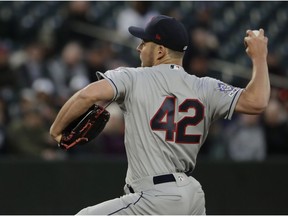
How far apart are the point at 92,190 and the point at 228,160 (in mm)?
1574

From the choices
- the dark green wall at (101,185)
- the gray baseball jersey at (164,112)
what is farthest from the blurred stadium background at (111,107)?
the gray baseball jersey at (164,112)

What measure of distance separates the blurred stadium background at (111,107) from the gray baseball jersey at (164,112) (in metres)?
3.94

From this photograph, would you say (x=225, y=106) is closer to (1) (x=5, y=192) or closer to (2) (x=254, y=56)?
(2) (x=254, y=56)

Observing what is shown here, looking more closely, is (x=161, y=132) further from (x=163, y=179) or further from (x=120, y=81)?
(x=120, y=81)

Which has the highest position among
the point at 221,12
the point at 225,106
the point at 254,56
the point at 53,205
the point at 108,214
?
the point at 221,12

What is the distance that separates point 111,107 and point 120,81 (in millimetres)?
4900

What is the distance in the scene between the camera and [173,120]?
4496 mm

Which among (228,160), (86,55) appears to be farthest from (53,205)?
(86,55)

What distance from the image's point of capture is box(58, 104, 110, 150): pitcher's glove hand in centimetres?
448

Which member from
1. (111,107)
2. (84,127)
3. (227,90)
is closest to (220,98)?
(227,90)

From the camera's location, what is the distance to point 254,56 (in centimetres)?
452

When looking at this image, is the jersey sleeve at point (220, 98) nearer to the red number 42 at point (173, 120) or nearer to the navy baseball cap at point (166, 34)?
the red number 42 at point (173, 120)

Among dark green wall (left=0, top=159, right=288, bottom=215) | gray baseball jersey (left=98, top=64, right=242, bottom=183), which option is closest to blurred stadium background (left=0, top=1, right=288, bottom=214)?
dark green wall (left=0, top=159, right=288, bottom=215)

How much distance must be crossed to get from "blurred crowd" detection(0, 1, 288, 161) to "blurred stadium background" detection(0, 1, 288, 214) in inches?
0.6
